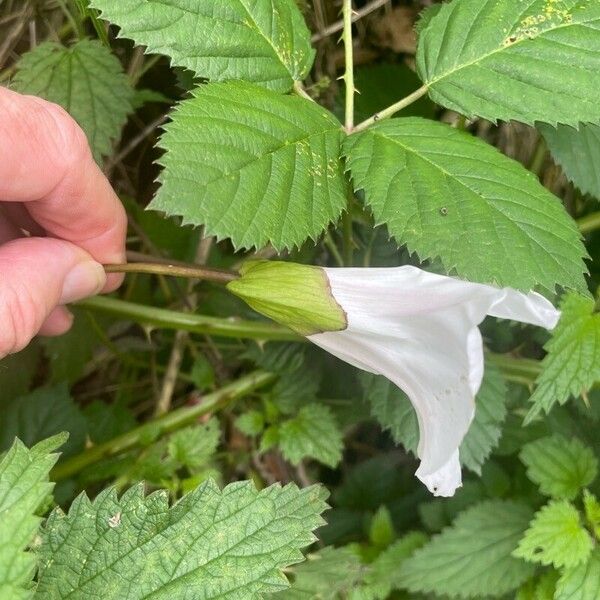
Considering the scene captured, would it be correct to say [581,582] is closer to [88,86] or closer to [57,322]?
[57,322]

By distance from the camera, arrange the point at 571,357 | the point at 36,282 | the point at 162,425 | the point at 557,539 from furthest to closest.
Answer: the point at 162,425 < the point at 557,539 < the point at 571,357 < the point at 36,282

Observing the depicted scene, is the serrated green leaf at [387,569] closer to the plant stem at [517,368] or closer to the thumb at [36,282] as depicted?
the plant stem at [517,368]

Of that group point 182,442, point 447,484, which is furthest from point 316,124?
point 182,442

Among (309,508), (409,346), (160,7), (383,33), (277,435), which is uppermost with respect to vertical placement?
(160,7)

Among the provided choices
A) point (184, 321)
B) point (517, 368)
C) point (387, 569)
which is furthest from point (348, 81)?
point (387, 569)

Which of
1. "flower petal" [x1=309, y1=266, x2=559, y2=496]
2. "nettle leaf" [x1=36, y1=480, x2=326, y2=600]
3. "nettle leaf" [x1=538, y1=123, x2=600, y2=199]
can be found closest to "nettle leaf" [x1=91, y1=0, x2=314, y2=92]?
"flower petal" [x1=309, y1=266, x2=559, y2=496]

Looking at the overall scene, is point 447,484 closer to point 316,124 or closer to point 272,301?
point 272,301

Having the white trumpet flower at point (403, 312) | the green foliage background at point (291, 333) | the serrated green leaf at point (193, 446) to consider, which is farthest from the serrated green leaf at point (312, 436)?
the white trumpet flower at point (403, 312)
